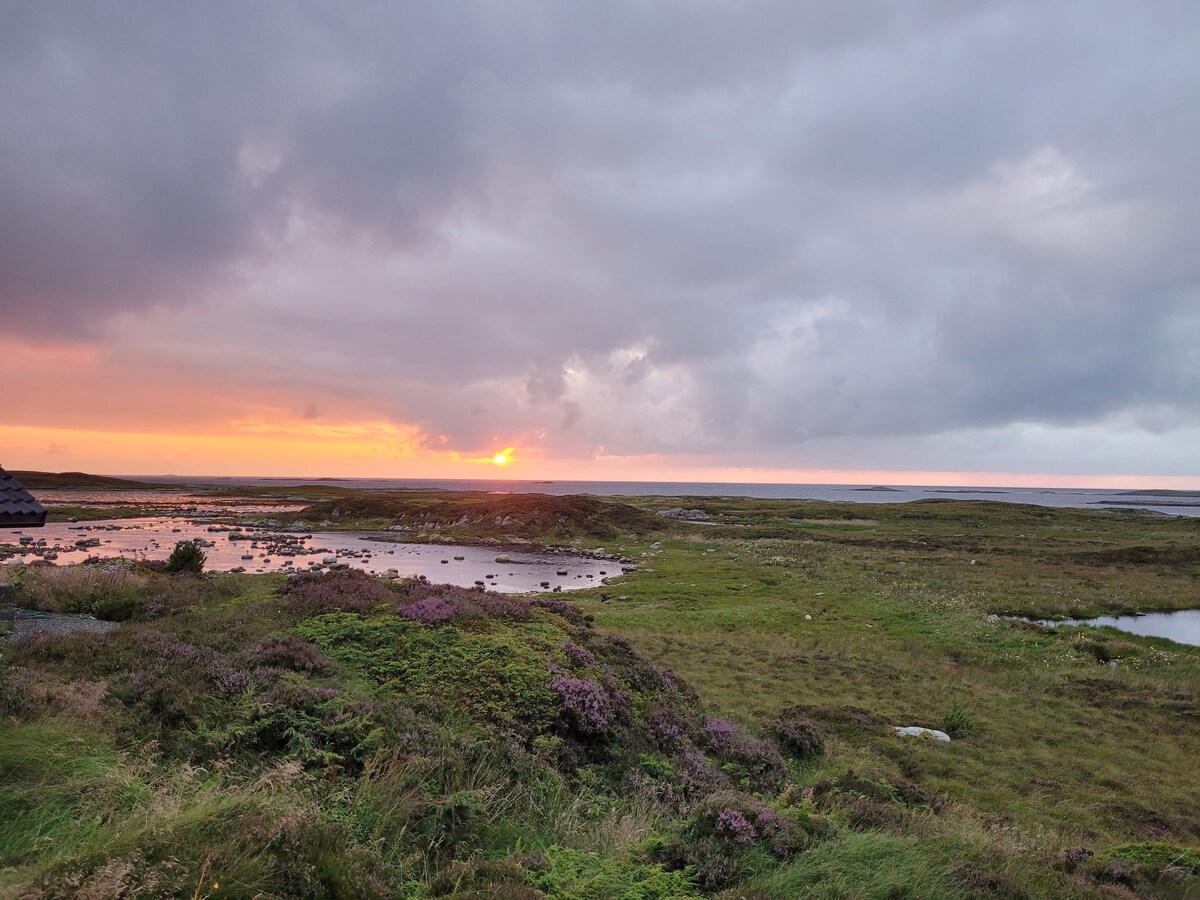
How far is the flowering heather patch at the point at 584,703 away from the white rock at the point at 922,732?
894 cm

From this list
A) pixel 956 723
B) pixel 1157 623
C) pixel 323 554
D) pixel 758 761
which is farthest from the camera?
pixel 323 554

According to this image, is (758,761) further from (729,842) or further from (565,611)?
(565,611)

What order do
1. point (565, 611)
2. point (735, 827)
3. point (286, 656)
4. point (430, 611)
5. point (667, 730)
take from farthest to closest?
point (565, 611)
point (430, 611)
point (667, 730)
point (286, 656)
point (735, 827)

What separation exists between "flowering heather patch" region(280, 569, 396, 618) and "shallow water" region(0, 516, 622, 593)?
20295 millimetres

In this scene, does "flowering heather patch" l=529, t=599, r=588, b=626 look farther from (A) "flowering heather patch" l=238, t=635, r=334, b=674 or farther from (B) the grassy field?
(A) "flowering heather patch" l=238, t=635, r=334, b=674

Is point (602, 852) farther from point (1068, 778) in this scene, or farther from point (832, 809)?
point (1068, 778)

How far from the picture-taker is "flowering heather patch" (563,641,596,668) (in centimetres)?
1130

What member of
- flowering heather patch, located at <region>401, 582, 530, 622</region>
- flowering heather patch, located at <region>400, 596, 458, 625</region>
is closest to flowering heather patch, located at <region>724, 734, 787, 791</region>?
flowering heather patch, located at <region>401, 582, 530, 622</region>

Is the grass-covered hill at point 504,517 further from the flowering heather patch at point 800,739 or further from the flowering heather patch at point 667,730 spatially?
the flowering heather patch at point 667,730

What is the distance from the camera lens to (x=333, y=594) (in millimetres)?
13547

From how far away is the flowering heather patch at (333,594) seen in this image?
42.2 feet

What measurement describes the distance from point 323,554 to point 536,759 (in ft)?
146

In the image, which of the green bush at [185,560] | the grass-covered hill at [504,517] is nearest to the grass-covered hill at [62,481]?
the grass-covered hill at [504,517]

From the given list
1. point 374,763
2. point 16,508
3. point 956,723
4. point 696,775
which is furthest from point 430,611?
point 956,723
